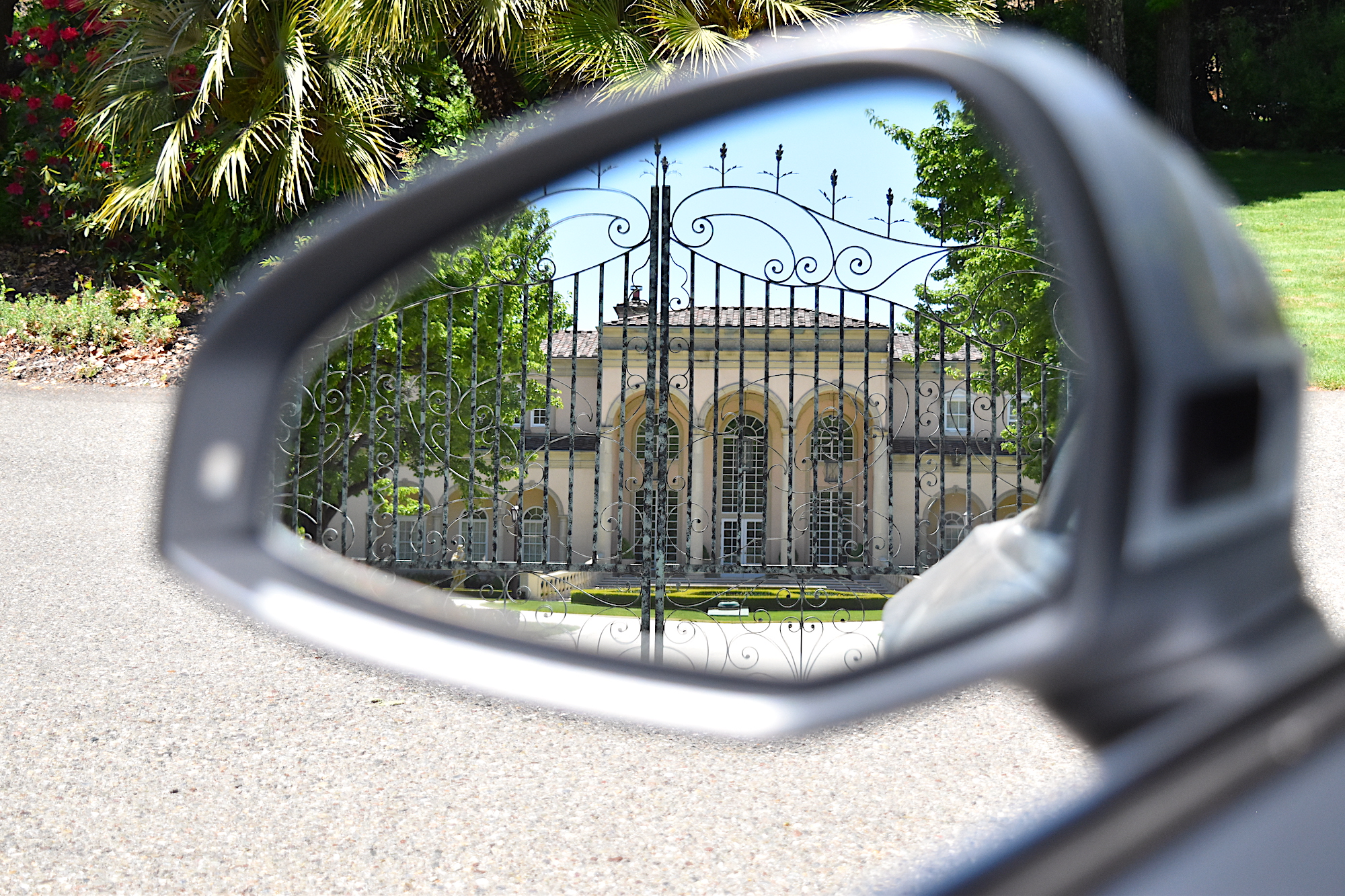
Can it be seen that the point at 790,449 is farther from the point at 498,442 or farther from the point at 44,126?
the point at 44,126

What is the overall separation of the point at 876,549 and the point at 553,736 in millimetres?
2298

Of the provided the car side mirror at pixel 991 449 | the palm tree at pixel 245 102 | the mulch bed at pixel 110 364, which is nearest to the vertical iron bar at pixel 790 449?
the car side mirror at pixel 991 449

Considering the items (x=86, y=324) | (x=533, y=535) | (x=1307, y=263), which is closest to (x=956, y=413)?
(x=1307, y=263)

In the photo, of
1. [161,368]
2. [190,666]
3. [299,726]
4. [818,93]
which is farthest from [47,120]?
[818,93]

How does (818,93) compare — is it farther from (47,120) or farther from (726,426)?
(47,120)

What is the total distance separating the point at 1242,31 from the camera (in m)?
21.7

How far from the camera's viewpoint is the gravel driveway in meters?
2.75

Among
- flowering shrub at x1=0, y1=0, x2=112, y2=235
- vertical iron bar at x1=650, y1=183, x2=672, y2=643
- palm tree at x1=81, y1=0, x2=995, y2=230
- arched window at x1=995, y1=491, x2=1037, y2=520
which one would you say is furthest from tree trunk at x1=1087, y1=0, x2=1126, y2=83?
flowering shrub at x1=0, y1=0, x2=112, y2=235

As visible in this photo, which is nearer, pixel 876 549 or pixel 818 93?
pixel 818 93

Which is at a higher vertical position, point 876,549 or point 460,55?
point 460,55

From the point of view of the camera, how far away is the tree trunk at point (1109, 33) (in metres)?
10.6

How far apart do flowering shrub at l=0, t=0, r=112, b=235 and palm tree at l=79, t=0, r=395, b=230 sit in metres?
3.90

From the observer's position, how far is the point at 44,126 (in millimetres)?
13078

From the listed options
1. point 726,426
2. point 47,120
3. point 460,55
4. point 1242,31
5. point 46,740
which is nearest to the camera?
point 46,740
